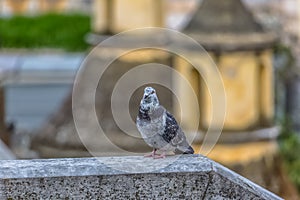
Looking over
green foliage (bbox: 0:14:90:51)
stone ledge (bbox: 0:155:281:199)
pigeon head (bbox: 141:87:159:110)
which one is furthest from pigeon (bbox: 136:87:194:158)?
green foliage (bbox: 0:14:90:51)

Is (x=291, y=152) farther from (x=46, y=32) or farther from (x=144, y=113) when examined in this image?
(x=46, y=32)

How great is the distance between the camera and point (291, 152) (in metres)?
9.54

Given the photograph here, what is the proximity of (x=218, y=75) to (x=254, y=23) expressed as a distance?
0.54 meters

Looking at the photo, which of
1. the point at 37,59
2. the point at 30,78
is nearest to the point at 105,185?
the point at 30,78

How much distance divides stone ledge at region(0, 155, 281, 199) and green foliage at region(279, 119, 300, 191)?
A: 17.9 feet

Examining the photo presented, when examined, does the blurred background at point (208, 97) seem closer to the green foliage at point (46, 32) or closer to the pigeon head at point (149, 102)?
the pigeon head at point (149, 102)

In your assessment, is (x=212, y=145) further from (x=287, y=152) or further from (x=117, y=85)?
(x=287, y=152)

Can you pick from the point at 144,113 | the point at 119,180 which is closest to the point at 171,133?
the point at 144,113

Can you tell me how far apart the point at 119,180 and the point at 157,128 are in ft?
0.87

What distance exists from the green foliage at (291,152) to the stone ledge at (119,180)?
215 inches

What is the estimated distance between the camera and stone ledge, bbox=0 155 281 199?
2.95m

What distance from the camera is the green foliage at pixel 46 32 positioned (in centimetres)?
1967

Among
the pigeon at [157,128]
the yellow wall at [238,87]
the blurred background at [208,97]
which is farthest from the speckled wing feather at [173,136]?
the yellow wall at [238,87]

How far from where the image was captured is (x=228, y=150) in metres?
6.98
